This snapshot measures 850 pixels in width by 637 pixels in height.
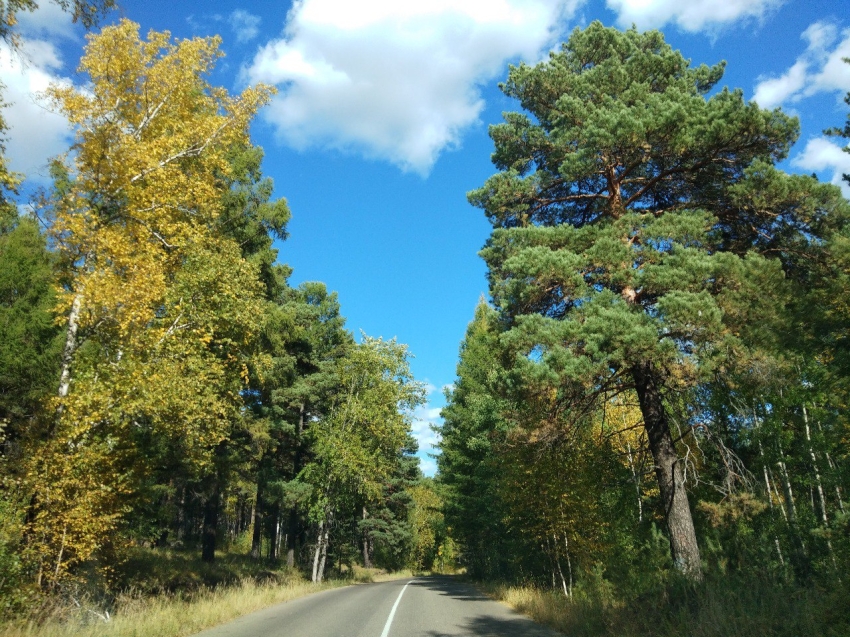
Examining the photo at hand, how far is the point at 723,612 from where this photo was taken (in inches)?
266

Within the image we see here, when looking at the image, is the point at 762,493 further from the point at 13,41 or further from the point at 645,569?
the point at 13,41

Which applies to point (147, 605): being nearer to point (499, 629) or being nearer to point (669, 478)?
point (499, 629)

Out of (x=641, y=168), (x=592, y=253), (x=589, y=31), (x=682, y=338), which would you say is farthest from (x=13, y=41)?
(x=589, y=31)

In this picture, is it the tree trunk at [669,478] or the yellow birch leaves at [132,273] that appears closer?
the yellow birch leaves at [132,273]

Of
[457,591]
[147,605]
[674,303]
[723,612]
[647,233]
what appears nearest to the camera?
[723,612]

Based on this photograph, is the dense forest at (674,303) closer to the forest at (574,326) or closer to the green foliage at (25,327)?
the forest at (574,326)

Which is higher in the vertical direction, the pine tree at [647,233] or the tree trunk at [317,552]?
the pine tree at [647,233]

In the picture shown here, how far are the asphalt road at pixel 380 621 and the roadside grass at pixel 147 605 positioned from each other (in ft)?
1.68

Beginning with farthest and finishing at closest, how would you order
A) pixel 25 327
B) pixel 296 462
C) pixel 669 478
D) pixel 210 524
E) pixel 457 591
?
pixel 296 462
pixel 457 591
pixel 210 524
pixel 25 327
pixel 669 478

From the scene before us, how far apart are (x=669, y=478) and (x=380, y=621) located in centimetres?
703

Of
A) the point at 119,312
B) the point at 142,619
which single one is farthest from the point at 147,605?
the point at 119,312

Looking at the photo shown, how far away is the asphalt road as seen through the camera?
9977 millimetres

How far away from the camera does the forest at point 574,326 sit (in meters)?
8.32

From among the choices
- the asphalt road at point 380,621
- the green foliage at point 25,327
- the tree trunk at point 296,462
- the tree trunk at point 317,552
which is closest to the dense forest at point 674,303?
the asphalt road at point 380,621
